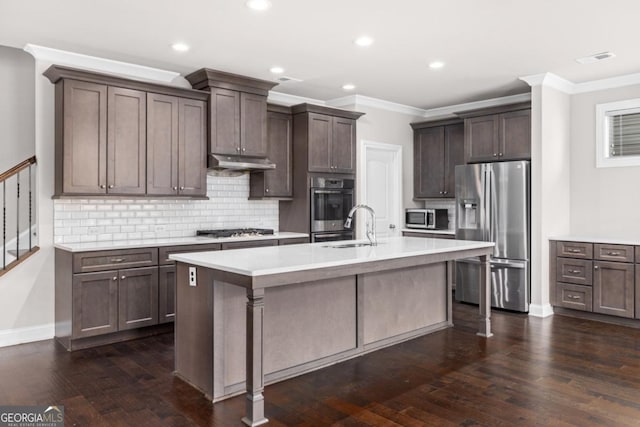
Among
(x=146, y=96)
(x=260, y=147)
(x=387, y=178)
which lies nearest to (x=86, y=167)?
(x=146, y=96)

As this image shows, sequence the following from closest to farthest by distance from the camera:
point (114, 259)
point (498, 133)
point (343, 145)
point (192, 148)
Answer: point (114, 259)
point (192, 148)
point (498, 133)
point (343, 145)

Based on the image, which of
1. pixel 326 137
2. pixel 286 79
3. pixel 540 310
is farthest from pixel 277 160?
pixel 540 310

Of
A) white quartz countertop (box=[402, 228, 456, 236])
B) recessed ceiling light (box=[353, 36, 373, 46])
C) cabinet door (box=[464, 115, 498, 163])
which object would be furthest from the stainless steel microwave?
recessed ceiling light (box=[353, 36, 373, 46])

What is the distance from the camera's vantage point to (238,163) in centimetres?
529

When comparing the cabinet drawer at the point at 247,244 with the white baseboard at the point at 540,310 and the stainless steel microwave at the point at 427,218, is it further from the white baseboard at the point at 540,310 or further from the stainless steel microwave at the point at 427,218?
the white baseboard at the point at 540,310

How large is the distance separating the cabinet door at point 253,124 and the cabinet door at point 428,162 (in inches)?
109

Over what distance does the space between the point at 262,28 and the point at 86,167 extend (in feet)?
6.79

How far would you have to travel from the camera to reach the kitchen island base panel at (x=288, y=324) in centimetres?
311

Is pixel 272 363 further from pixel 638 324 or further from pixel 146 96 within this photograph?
pixel 638 324

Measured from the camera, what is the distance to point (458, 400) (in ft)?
10.1

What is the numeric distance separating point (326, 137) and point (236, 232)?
1708mm

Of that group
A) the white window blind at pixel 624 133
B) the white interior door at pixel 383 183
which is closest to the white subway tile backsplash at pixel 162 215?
the white interior door at pixel 383 183

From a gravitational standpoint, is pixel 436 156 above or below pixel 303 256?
above

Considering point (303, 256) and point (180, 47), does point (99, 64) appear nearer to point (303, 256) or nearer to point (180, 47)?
point (180, 47)
